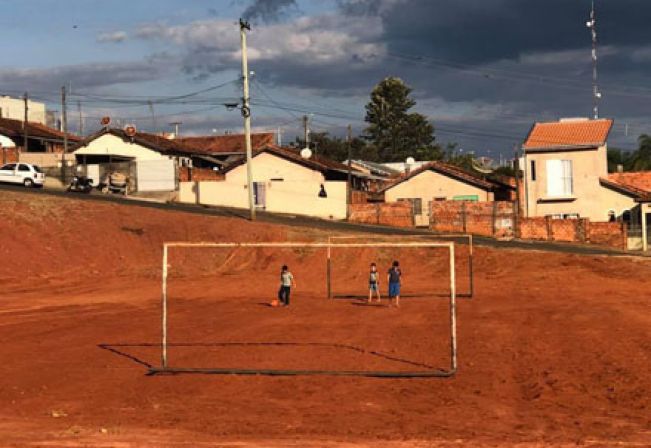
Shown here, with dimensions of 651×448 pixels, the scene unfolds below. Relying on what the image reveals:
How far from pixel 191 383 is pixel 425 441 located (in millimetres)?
6875

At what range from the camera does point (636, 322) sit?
24.8 metres

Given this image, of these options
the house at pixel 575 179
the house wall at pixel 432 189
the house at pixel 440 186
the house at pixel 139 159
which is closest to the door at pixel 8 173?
the house at pixel 139 159

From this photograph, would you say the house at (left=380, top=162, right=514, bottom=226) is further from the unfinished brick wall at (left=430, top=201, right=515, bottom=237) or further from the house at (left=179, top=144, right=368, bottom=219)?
the house at (left=179, top=144, right=368, bottom=219)

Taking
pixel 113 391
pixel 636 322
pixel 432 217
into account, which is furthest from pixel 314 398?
pixel 432 217

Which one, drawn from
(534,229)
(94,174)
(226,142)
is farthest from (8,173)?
(534,229)

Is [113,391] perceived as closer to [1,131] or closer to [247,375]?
[247,375]

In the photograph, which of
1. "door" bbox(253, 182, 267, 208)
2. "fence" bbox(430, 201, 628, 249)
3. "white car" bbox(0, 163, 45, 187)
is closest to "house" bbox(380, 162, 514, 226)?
"fence" bbox(430, 201, 628, 249)

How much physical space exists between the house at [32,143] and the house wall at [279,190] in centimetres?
1657

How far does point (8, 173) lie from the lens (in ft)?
200

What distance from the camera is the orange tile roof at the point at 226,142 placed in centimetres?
8362

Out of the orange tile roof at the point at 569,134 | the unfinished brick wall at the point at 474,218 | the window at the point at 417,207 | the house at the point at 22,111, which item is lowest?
the unfinished brick wall at the point at 474,218

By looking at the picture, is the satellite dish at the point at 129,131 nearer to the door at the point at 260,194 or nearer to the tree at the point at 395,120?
the door at the point at 260,194

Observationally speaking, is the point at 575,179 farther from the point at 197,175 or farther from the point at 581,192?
the point at 197,175

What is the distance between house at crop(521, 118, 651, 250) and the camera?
58.7 meters
